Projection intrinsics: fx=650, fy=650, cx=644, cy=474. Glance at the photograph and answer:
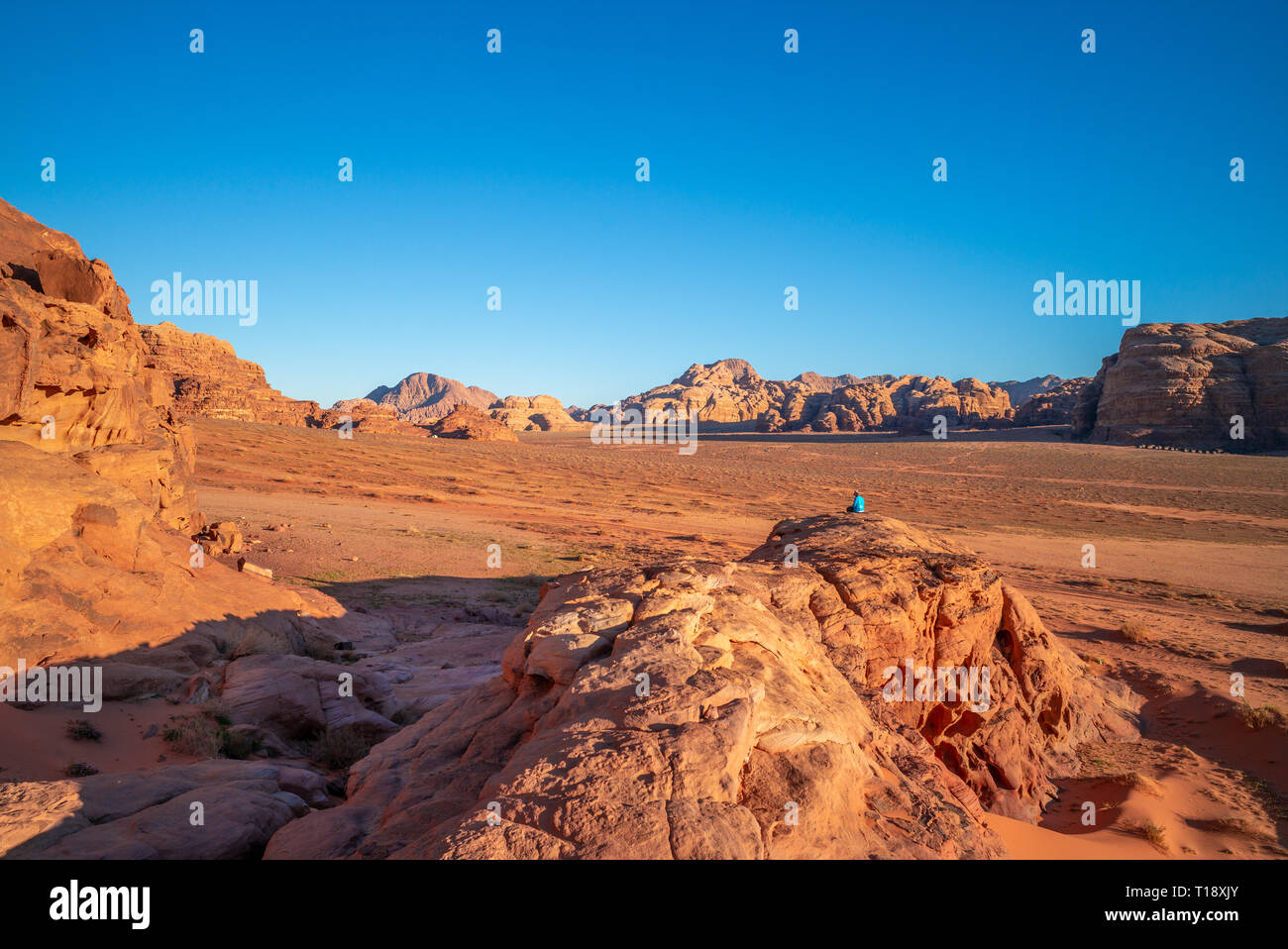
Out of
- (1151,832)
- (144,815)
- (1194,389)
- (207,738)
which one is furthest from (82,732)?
(1194,389)

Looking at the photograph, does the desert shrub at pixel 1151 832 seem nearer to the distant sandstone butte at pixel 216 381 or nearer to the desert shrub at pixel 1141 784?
the desert shrub at pixel 1141 784

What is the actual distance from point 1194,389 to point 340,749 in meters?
78.3

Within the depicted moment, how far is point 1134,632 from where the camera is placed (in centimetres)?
1178

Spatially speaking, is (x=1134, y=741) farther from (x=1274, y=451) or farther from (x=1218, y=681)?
(x=1274, y=451)

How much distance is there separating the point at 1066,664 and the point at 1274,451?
Answer: 69.5 m

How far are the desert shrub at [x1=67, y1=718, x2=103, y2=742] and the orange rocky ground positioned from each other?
17.0ft

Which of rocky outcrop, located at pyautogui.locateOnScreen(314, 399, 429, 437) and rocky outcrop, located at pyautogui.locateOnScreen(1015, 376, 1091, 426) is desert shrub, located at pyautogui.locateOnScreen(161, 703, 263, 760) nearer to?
rocky outcrop, located at pyautogui.locateOnScreen(314, 399, 429, 437)

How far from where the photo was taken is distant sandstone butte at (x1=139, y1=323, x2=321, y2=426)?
55.3 metres

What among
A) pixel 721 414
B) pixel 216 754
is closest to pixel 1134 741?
pixel 216 754

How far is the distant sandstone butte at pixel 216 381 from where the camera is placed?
55312 millimetres

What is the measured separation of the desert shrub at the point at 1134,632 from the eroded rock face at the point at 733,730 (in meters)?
5.24

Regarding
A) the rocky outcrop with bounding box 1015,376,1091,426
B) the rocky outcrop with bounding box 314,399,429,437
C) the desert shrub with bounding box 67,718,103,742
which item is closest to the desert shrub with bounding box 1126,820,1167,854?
the desert shrub with bounding box 67,718,103,742

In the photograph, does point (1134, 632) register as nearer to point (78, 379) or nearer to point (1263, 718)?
point (1263, 718)

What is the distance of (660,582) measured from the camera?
5445 millimetres
